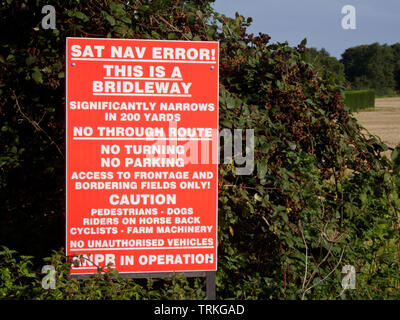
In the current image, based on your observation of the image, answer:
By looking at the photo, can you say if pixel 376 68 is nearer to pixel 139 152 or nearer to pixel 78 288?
pixel 139 152

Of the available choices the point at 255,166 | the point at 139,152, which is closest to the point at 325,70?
the point at 255,166

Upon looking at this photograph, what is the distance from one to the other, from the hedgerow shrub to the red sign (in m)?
0.29

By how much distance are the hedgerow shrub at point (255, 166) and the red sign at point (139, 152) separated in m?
0.29

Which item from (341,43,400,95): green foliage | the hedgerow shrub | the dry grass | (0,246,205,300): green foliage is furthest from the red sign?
(341,43,400,95): green foliage

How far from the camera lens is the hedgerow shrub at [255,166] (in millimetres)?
3863

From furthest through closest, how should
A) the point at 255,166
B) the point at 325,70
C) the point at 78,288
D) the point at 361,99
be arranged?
the point at 361,99, the point at 325,70, the point at 255,166, the point at 78,288

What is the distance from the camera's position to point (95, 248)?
11.4ft

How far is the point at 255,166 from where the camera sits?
391cm

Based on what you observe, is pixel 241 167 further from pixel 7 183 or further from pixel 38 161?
pixel 7 183

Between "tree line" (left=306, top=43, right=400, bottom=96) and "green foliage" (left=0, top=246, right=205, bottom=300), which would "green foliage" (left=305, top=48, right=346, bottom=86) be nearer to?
"green foliage" (left=0, top=246, right=205, bottom=300)

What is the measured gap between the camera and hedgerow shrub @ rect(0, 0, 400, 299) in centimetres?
386

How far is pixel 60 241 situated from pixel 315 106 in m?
2.31

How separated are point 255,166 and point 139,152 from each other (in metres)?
0.89
